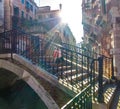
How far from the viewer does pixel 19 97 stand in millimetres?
11727

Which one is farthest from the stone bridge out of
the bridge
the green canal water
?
the green canal water

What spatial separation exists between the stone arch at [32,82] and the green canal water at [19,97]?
218 centimetres

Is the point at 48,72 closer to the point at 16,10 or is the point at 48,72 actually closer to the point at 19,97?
the point at 19,97

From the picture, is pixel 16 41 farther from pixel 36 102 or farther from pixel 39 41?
pixel 36 102

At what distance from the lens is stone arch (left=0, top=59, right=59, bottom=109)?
728 cm

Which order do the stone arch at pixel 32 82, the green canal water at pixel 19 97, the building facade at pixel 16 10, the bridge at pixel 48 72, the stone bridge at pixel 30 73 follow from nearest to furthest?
the bridge at pixel 48 72, the stone arch at pixel 32 82, the stone bridge at pixel 30 73, the green canal water at pixel 19 97, the building facade at pixel 16 10

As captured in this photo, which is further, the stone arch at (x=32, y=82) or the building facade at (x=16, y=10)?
the building facade at (x=16, y=10)

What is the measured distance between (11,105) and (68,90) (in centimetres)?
509

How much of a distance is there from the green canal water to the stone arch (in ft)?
7.15

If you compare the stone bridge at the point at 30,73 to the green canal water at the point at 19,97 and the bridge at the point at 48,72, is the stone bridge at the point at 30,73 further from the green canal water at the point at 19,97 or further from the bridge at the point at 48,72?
the green canal water at the point at 19,97

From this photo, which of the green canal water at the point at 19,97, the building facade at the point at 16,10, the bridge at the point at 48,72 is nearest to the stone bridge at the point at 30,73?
the bridge at the point at 48,72

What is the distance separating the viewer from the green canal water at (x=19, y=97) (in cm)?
1078

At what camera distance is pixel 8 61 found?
899cm

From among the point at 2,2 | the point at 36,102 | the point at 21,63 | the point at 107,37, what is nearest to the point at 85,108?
the point at 21,63
